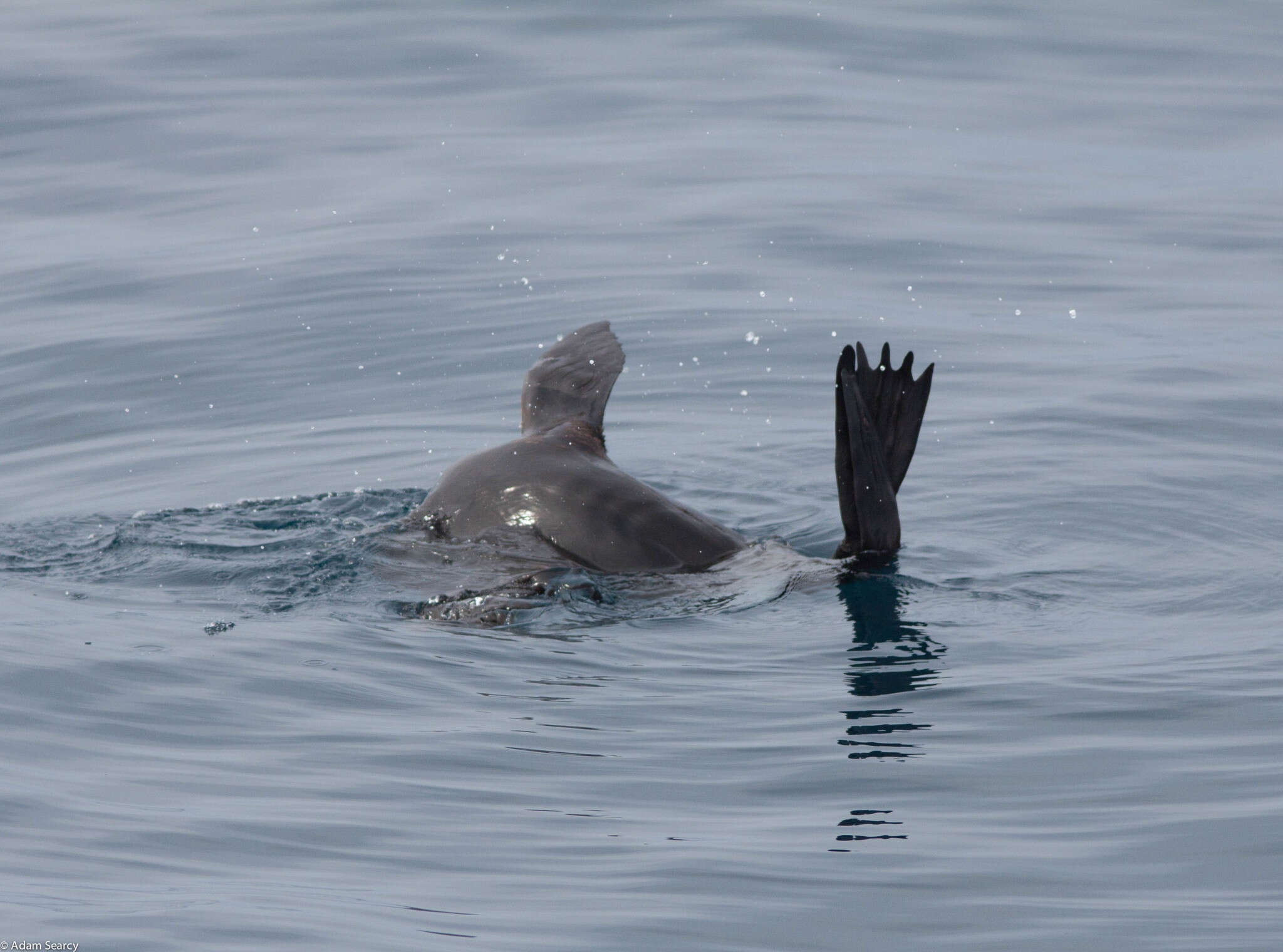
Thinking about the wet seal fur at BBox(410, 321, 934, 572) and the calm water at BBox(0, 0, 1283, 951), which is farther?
the wet seal fur at BBox(410, 321, 934, 572)

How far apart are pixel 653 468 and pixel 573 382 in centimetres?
148

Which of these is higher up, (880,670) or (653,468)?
(653,468)

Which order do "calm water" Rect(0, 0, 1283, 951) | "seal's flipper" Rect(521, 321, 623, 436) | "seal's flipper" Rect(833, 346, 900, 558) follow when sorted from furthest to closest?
1. "seal's flipper" Rect(521, 321, 623, 436)
2. "seal's flipper" Rect(833, 346, 900, 558)
3. "calm water" Rect(0, 0, 1283, 951)

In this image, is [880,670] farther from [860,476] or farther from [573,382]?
[573,382]

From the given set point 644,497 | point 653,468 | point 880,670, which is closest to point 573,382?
point 644,497

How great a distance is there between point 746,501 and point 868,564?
5.74 feet

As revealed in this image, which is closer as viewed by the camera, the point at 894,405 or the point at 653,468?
the point at 894,405

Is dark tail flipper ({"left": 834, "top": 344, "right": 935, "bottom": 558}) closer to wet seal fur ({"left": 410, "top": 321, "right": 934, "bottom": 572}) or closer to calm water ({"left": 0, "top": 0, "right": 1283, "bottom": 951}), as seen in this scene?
wet seal fur ({"left": 410, "top": 321, "right": 934, "bottom": 572})

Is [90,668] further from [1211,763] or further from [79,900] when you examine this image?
[1211,763]

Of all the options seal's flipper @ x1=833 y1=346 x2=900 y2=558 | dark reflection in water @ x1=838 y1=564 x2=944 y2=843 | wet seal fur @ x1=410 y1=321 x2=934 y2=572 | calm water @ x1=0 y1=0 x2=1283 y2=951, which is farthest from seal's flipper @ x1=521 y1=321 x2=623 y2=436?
dark reflection in water @ x1=838 y1=564 x2=944 y2=843

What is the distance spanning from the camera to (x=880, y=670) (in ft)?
20.0

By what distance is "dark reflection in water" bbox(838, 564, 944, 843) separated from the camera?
5.00 meters

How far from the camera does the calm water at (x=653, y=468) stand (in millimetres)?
4676

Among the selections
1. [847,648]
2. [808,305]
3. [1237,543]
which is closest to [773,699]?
[847,648]
